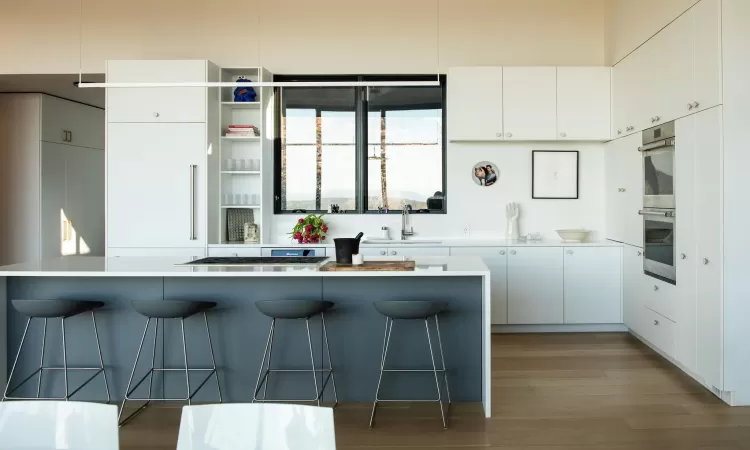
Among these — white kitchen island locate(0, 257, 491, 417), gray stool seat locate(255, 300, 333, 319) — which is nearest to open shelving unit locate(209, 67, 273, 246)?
white kitchen island locate(0, 257, 491, 417)

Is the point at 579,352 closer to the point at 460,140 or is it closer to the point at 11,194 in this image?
the point at 460,140

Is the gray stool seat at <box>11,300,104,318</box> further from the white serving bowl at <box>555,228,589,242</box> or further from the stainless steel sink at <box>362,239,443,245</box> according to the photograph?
the white serving bowl at <box>555,228,589,242</box>

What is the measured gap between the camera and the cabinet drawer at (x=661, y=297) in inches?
167

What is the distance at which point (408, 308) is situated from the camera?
10.5ft

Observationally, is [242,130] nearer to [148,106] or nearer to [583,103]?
[148,106]

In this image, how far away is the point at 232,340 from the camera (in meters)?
3.64

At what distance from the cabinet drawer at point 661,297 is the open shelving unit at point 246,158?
3618 millimetres

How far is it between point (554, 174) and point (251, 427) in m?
5.06

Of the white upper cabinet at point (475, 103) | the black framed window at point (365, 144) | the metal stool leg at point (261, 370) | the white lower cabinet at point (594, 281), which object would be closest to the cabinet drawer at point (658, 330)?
the white lower cabinet at point (594, 281)

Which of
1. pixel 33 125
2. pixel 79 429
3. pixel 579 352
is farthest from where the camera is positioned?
pixel 33 125

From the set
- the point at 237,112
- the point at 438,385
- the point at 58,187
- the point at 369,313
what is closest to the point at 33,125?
the point at 58,187

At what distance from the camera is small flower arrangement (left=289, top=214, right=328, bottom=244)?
5520 mm

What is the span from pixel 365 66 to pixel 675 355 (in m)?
3.93

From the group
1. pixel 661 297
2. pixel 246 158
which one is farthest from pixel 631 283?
pixel 246 158
